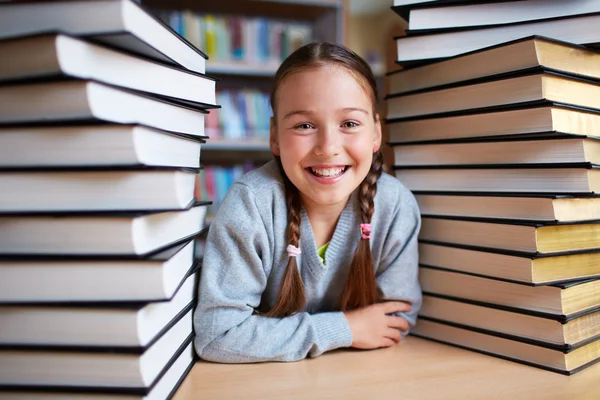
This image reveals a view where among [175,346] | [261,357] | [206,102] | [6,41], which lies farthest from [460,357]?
[6,41]

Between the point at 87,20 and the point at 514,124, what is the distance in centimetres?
58

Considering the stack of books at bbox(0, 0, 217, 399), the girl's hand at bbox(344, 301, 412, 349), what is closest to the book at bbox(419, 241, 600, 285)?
the girl's hand at bbox(344, 301, 412, 349)

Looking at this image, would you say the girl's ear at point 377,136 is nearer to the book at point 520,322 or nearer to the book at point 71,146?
the book at point 520,322

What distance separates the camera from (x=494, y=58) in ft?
2.29

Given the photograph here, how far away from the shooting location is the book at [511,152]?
658 mm

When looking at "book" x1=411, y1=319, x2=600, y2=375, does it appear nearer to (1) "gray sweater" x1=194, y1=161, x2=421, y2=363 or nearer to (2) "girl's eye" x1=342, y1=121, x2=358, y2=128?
(1) "gray sweater" x1=194, y1=161, x2=421, y2=363

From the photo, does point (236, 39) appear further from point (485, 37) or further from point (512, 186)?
point (512, 186)

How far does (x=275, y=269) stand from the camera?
2.58ft

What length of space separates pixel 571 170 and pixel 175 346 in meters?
0.60

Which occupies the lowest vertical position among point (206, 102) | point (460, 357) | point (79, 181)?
point (460, 357)

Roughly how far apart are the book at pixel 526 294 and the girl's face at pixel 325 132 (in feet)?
0.75

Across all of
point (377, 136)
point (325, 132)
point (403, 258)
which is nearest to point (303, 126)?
point (325, 132)

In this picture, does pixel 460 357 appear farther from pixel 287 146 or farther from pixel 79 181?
pixel 79 181

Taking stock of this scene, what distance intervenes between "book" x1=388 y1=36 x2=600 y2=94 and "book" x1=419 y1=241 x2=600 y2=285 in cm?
26
